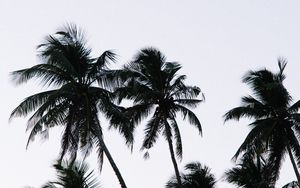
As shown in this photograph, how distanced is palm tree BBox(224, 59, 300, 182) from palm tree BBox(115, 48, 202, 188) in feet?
10.4

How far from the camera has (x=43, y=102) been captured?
1003 inches

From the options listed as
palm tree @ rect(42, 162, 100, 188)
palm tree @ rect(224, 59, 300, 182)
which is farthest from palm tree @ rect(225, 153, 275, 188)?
palm tree @ rect(42, 162, 100, 188)

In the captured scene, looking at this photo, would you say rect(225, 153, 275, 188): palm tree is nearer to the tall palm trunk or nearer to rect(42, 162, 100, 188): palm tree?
the tall palm trunk

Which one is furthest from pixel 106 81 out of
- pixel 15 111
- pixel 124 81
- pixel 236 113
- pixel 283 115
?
pixel 283 115

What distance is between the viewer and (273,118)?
2966 centimetres

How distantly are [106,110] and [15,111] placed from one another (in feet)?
14.1

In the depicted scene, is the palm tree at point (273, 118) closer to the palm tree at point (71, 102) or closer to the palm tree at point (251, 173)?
the palm tree at point (251, 173)

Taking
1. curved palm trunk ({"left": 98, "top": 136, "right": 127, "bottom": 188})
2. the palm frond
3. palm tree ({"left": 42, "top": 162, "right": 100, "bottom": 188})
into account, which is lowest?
palm tree ({"left": 42, "top": 162, "right": 100, "bottom": 188})

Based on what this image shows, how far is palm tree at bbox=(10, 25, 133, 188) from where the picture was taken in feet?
82.0

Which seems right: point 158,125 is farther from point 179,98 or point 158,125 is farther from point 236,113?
point 236,113

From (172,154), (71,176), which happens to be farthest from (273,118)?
(71,176)

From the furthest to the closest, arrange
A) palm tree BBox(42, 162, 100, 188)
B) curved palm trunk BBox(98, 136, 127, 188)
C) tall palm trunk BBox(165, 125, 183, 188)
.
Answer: tall palm trunk BBox(165, 125, 183, 188), curved palm trunk BBox(98, 136, 127, 188), palm tree BBox(42, 162, 100, 188)

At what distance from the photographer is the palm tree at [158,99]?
2827cm

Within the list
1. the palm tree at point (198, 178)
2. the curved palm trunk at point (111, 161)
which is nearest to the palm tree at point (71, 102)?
the curved palm trunk at point (111, 161)
